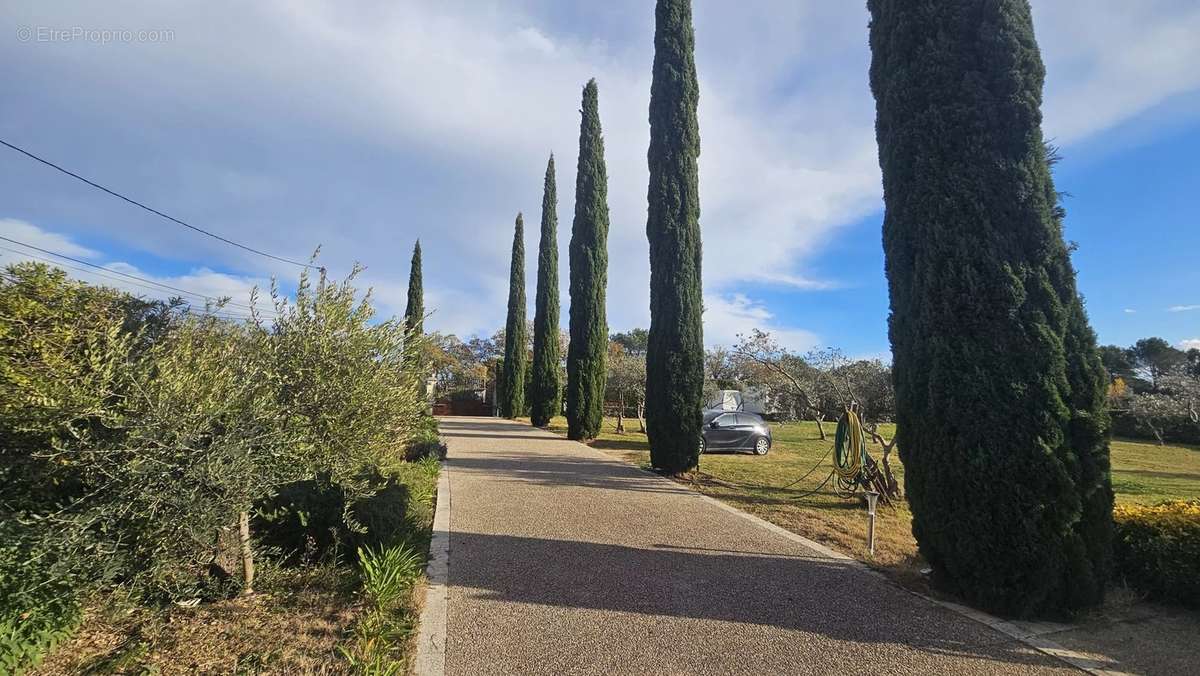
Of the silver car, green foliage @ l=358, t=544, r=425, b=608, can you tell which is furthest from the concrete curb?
the silver car

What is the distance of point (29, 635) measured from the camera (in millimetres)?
2773

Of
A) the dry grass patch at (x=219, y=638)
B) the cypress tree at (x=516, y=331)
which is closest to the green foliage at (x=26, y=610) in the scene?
the dry grass patch at (x=219, y=638)

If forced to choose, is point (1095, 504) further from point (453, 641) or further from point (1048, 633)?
point (453, 641)

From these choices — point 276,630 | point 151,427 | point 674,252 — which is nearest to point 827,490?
point 674,252

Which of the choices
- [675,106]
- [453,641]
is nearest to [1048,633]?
[453,641]

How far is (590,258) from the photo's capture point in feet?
64.4

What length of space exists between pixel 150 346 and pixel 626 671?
11.4 feet

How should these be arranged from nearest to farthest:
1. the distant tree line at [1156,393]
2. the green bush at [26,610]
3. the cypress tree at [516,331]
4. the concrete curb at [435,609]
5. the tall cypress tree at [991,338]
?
the green bush at [26,610] < the concrete curb at [435,609] < the tall cypress tree at [991,338] < the distant tree line at [1156,393] < the cypress tree at [516,331]

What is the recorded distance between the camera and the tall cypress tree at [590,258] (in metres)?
19.3

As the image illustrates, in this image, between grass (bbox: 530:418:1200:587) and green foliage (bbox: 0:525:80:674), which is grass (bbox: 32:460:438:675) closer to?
green foliage (bbox: 0:525:80:674)

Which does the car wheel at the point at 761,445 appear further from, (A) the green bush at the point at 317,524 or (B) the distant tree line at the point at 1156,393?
(A) the green bush at the point at 317,524

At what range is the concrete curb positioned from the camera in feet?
10.5

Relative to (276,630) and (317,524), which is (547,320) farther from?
(276,630)

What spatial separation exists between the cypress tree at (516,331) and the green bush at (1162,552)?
25246 mm
